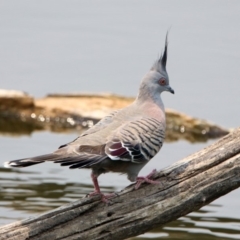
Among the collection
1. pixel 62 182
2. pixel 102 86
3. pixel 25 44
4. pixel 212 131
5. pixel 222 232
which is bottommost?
pixel 222 232

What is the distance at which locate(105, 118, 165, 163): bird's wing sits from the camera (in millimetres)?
7301

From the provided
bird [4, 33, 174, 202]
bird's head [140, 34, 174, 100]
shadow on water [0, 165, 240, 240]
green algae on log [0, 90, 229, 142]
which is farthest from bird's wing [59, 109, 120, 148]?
green algae on log [0, 90, 229, 142]

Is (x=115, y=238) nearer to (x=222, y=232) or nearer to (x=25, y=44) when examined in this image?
(x=222, y=232)

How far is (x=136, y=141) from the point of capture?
295 inches

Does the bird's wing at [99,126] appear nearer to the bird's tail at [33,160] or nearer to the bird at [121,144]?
the bird at [121,144]

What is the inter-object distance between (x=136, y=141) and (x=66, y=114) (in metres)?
5.97

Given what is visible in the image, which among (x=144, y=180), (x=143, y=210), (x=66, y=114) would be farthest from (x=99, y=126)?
(x=66, y=114)

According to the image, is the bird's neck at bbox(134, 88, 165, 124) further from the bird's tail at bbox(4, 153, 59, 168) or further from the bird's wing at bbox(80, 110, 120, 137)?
the bird's tail at bbox(4, 153, 59, 168)

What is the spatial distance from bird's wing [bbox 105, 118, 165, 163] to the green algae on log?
17.0 ft

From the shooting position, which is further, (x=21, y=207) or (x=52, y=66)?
(x=52, y=66)

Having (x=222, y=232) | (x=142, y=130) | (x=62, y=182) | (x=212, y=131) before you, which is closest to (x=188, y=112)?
(x=212, y=131)

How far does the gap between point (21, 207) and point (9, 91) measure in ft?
11.4

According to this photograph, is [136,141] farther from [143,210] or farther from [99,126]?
[143,210]

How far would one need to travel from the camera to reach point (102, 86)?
13766 mm
